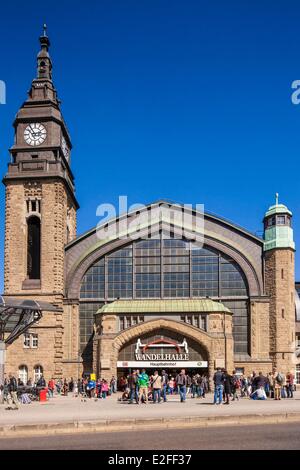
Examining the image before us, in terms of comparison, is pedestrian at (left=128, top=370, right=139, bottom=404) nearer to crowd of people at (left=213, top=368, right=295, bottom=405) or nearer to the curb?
crowd of people at (left=213, top=368, right=295, bottom=405)

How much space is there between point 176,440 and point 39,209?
41.3 metres

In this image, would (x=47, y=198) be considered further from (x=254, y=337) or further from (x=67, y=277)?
(x=254, y=337)

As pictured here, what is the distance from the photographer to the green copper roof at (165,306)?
174 feet

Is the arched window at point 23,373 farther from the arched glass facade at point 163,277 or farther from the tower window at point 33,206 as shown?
the tower window at point 33,206

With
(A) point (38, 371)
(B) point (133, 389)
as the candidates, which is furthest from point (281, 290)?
(B) point (133, 389)

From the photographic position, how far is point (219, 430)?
1931cm

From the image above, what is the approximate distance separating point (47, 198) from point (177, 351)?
1530 centimetres

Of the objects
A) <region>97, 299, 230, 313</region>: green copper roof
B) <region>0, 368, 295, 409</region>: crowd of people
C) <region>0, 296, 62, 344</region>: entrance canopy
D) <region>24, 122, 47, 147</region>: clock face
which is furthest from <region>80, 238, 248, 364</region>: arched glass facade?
<region>0, 296, 62, 344</region>: entrance canopy

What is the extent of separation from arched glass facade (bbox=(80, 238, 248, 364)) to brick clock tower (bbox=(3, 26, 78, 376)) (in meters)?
2.60

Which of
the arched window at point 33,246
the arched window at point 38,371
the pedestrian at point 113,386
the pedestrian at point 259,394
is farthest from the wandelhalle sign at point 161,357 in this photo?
the pedestrian at point 259,394

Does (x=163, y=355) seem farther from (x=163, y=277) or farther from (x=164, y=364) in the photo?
(x=163, y=277)
